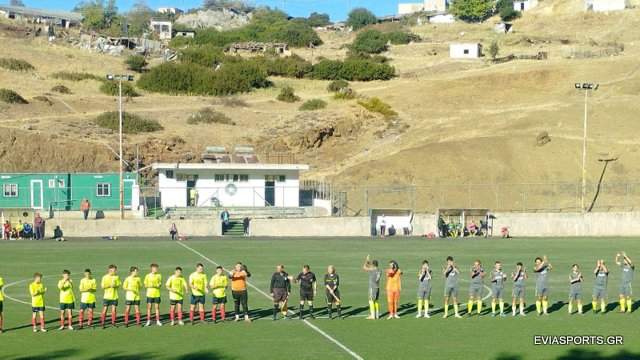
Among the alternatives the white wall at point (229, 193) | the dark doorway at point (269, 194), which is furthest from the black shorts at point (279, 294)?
the dark doorway at point (269, 194)

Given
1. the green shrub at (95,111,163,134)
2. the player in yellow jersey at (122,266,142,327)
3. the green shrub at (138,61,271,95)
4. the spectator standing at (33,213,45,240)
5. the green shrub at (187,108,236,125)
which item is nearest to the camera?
the player in yellow jersey at (122,266,142,327)

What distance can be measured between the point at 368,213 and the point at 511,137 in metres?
23.5

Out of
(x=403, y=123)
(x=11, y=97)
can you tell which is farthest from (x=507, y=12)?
(x=11, y=97)

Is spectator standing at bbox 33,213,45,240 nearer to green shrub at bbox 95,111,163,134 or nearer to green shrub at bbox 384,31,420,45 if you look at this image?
green shrub at bbox 95,111,163,134

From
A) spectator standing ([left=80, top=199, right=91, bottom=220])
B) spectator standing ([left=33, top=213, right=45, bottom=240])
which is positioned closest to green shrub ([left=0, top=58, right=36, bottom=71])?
spectator standing ([left=80, top=199, right=91, bottom=220])

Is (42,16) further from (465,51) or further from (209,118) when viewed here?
(209,118)

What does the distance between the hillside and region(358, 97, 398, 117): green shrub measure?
4.53ft

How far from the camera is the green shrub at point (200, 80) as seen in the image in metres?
116

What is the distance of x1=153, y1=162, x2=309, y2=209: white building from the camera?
213ft

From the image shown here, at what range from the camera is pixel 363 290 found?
3412 cm

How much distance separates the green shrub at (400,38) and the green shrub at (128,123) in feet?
240

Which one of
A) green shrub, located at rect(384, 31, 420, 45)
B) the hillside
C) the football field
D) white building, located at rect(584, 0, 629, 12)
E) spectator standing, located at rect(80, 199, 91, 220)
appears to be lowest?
the football field

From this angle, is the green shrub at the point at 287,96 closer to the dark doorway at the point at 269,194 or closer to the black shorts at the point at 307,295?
the dark doorway at the point at 269,194

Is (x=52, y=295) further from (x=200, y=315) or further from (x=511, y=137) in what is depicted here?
(x=511, y=137)
